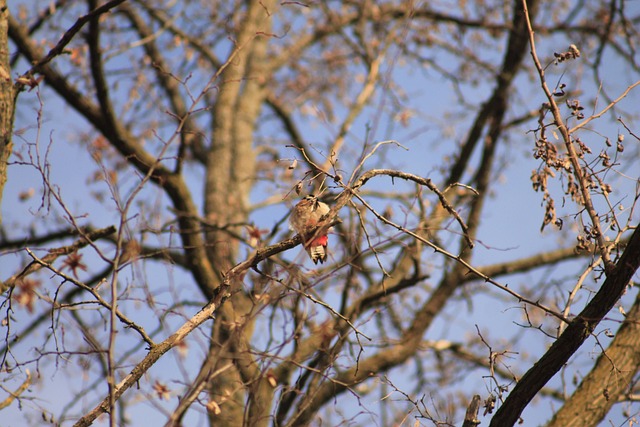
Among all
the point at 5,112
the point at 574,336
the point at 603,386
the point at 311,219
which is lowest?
the point at 574,336

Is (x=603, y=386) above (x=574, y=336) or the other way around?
above

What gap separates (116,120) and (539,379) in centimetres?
386

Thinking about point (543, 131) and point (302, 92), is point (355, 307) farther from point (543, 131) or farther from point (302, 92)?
point (302, 92)

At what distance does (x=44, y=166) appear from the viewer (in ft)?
7.81

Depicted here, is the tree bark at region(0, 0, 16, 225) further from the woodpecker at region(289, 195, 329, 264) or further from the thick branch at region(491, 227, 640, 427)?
the thick branch at region(491, 227, 640, 427)

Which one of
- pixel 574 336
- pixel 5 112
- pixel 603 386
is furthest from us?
pixel 603 386

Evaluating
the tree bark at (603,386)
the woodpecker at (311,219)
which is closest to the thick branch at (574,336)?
the woodpecker at (311,219)

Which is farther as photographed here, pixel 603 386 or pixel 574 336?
pixel 603 386

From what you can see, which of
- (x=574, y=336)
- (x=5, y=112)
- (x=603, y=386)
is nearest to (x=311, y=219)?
(x=574, y=336)

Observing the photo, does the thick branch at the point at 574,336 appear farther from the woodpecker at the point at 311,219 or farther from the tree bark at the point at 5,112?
the tree bark at the point at 5,112

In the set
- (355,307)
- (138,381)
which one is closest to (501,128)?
(355,307)

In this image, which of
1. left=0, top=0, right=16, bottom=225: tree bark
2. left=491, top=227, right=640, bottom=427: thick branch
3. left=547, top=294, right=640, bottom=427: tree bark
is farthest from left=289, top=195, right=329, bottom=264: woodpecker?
left=547, top=294, right=640, bottom=427: tree bark

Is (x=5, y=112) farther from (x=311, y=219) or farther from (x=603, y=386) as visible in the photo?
(x=603, y=386)

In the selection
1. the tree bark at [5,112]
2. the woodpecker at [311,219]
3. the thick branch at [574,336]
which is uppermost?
the tree bark at [5,112]
